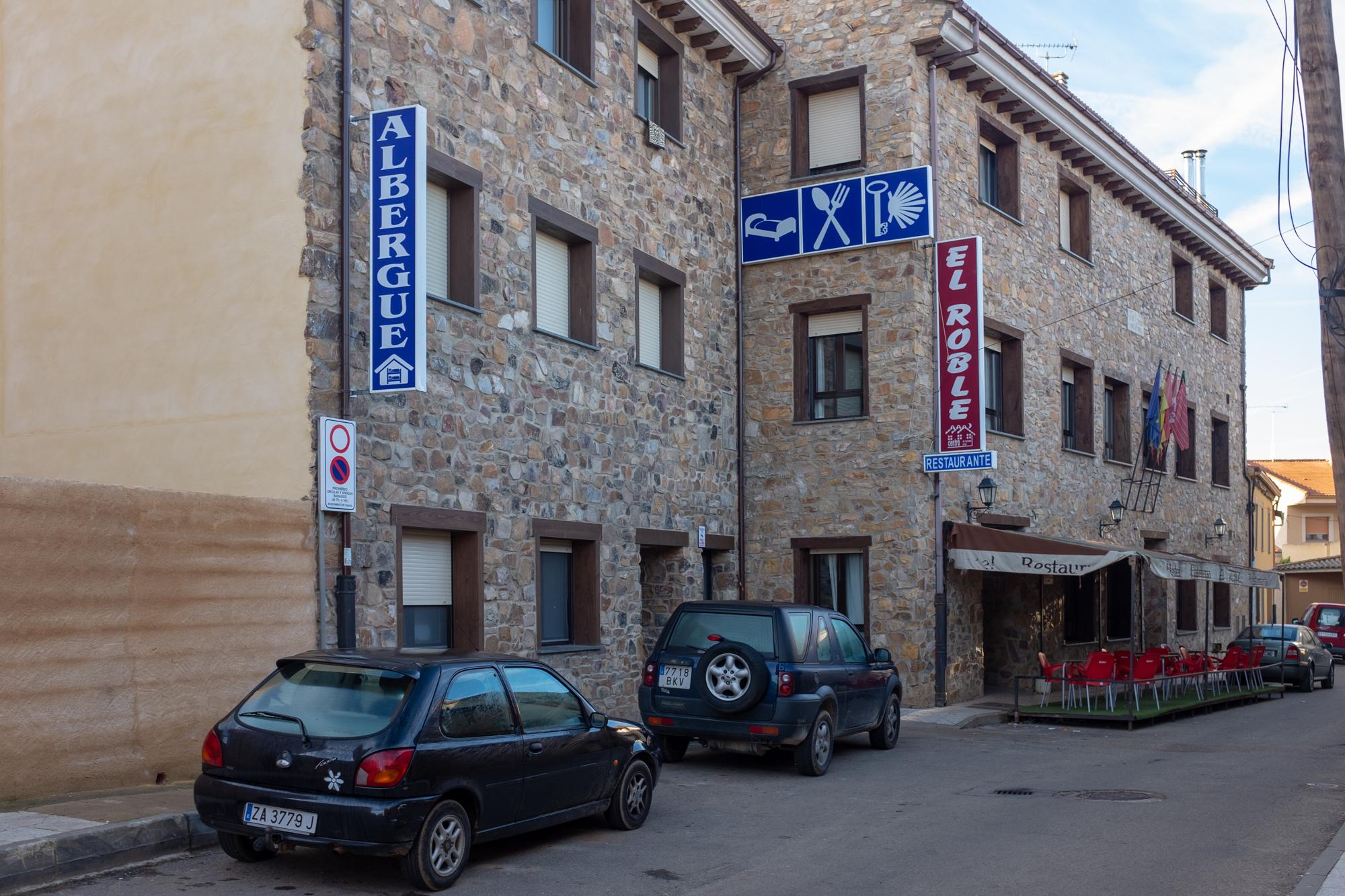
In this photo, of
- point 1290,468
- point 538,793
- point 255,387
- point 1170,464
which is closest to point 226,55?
point 255,387

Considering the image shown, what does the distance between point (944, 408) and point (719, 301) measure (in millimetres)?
3643

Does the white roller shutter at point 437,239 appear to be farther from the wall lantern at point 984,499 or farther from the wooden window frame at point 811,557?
the wall lantern at point 984,499

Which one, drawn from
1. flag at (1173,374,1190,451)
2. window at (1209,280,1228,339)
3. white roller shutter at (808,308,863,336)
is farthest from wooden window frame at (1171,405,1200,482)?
white roller shutter at (808,308,863,336)

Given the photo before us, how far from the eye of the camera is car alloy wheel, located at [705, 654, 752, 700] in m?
12.7

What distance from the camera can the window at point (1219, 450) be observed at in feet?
111

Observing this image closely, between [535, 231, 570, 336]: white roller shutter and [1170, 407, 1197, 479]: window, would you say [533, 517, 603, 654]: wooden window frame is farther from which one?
[1170, 407, 1197, 479]: window

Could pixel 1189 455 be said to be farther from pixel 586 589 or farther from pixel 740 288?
pixel 586 589

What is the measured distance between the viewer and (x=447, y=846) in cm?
802

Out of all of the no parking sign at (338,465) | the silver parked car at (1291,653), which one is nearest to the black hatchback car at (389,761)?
the no parking sign at (338,465)

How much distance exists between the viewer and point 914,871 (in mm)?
8664

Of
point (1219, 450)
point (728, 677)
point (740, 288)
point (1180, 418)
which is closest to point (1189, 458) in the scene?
point (1180, 418)

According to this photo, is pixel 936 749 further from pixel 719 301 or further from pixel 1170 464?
pixel 1170 464

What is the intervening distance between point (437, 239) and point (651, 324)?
4.70 metres

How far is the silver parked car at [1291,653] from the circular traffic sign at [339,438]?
19210mm
